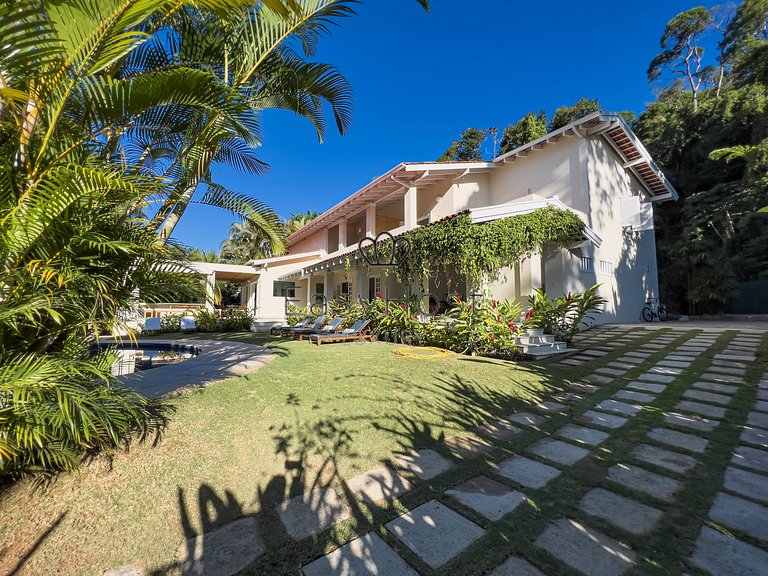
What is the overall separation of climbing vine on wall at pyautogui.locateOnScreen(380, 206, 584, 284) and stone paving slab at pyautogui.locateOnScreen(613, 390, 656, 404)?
13.3ft

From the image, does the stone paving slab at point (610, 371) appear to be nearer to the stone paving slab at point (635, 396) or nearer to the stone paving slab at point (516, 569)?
the stone paving slab at point (635, 396)

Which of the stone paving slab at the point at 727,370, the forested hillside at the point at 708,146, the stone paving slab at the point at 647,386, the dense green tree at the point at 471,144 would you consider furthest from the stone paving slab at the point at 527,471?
the dense green tree at the point at 471,144

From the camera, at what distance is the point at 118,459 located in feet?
9.34

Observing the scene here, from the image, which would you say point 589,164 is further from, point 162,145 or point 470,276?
point 162,145

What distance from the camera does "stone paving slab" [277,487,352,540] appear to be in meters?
2.08

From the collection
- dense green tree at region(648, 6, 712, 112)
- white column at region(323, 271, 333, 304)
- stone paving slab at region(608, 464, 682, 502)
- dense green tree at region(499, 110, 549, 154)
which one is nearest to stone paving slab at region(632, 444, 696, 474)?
stone paving slab at region(608, 464, 682, 502)

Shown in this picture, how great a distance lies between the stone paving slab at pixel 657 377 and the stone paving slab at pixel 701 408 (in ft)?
3.46

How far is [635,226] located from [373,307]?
12.2 m

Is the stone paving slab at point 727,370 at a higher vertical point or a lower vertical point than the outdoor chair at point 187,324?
lower

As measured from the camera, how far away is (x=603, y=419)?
3889 mm

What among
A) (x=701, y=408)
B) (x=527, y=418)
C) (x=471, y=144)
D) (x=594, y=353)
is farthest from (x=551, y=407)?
(x=471, y=144)

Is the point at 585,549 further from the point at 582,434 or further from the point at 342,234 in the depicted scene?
the point at 342,234

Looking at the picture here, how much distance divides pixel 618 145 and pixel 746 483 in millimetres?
15173

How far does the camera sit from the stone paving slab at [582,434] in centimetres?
334
